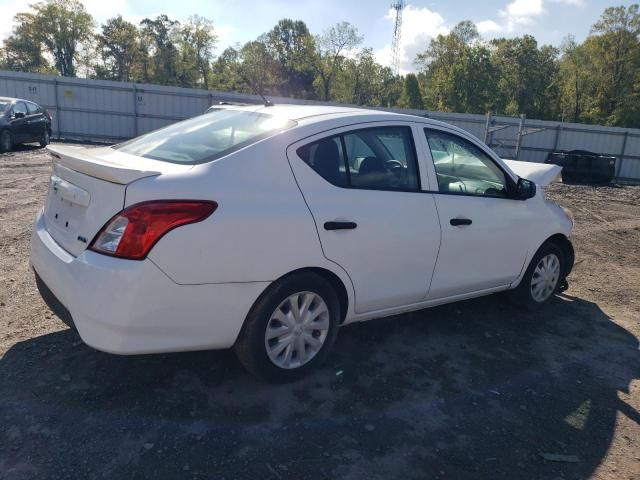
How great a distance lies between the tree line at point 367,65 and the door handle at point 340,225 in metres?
41.6

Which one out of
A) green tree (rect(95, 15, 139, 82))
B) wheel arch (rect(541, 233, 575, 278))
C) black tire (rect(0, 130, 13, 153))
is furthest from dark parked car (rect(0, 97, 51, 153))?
green tree (rect(95, 15, 139, 82))

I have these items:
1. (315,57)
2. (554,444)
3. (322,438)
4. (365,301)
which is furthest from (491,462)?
(315,57)

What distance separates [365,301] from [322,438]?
101 centimetres

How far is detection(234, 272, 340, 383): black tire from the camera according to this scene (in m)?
3.02

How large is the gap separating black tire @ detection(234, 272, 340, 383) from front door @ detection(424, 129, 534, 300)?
1.05m

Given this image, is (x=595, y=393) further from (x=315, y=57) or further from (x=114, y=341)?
(x=315, y=57)

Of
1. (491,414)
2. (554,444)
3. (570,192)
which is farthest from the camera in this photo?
(570,192)

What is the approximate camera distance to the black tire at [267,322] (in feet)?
9.92

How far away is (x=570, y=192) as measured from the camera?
15.3 meters

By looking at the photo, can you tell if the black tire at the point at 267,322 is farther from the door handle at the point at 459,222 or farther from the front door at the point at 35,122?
the front door at the point at 35,122

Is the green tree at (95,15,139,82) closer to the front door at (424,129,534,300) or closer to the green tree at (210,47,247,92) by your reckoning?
the green tree at (210,47,247,92)

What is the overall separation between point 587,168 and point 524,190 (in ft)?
53.2

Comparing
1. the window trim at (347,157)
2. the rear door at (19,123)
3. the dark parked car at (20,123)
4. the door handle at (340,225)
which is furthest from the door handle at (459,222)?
the rear door at (19,123)

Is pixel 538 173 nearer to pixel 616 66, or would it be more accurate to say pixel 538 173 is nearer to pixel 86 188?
pixel 86 188
